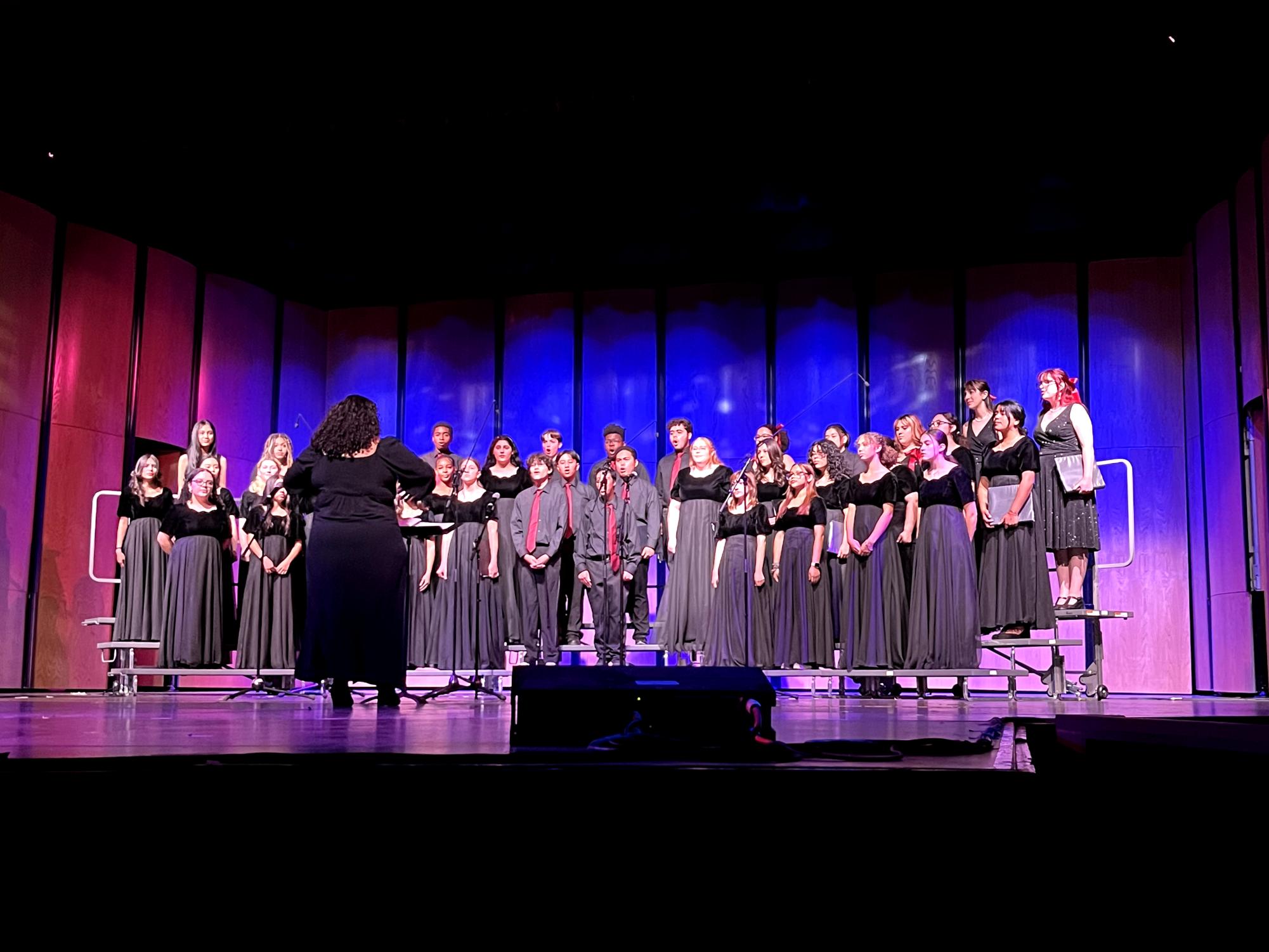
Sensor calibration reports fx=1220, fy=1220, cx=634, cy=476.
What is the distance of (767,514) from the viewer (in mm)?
8391

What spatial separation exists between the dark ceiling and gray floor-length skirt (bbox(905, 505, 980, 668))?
9.35 feet

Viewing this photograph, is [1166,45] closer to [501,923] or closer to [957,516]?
[957,516]

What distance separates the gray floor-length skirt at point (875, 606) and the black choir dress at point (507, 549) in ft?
8.35

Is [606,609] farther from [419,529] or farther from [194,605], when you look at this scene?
[194,605]

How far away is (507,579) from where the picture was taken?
9.30 meters

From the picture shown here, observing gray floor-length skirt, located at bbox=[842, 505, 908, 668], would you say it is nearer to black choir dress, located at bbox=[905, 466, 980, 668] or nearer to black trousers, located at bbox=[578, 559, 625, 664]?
black choir dress, located at bbox=[905, 466, 980, 668]

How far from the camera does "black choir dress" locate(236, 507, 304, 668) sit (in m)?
8.19

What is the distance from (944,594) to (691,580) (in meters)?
2.48

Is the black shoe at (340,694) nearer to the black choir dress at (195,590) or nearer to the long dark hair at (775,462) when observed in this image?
the black choir dress at (195,590)

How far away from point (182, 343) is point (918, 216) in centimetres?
668

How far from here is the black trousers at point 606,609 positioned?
8.11m

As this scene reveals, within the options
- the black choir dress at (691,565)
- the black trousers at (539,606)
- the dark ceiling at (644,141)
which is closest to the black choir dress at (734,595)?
the black choir dress at (691,565)

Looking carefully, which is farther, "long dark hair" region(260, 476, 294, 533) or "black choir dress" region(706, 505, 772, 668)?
"black choir dress" region(706, 505, 772, 668)

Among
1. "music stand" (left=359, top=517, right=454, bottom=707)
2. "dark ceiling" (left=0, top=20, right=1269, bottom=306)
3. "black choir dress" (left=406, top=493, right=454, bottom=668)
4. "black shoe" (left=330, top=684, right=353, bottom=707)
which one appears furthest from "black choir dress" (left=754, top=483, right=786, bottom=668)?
"black shoe" (left=330, top=684, right=353, bottom=707)
